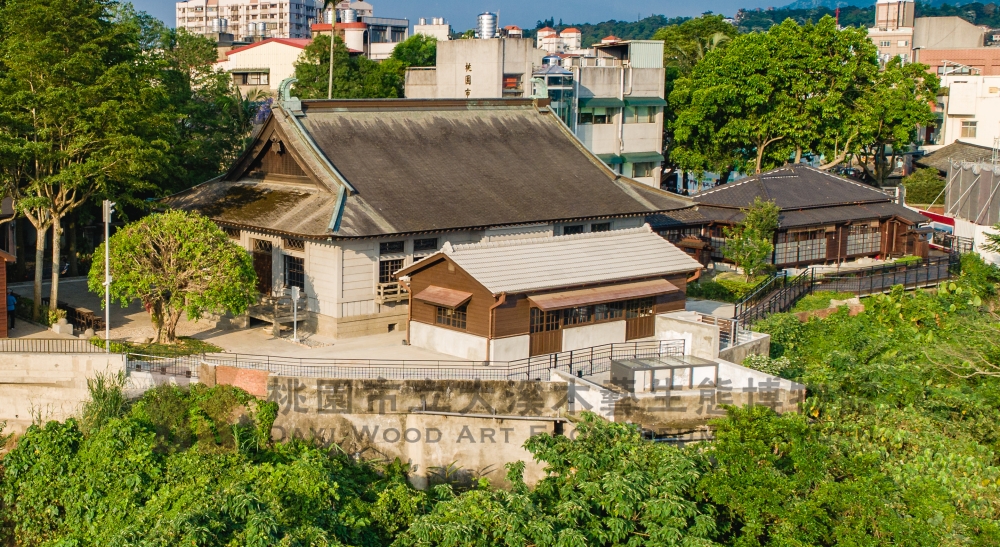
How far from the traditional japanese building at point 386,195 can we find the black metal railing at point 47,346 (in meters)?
6.71

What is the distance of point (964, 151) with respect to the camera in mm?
70375

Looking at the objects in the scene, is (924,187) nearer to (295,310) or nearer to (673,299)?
(673,299)

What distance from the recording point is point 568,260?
33.0 metres

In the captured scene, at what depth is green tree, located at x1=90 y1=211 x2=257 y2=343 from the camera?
3033cm

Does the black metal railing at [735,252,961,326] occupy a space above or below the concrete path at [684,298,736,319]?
above

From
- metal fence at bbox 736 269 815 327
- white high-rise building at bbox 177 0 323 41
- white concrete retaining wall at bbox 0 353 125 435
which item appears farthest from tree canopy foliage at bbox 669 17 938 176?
white high-rise building at bbox 177 0 323 41

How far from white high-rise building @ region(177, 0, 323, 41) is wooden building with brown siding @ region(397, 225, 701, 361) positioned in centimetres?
14961

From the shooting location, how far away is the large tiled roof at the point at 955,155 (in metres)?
68.1

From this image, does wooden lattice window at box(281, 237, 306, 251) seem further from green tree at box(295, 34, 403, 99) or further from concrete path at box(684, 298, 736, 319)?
green tree at box(295, 34, 403, 99)

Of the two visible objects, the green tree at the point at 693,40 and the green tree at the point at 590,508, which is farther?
the green tree at the point at 693,40

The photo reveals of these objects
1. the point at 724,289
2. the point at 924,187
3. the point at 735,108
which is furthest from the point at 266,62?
the point at 724,289

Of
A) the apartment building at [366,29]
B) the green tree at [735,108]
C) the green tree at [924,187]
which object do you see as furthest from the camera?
the apartment building at [366,29]

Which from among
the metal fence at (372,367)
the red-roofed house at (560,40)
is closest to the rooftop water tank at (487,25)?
the metal fence at (372,367)

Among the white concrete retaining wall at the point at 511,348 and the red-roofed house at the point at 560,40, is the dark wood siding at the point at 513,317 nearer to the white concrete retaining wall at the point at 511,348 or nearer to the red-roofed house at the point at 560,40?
the white concrete retaining wall at the point at 511,348
